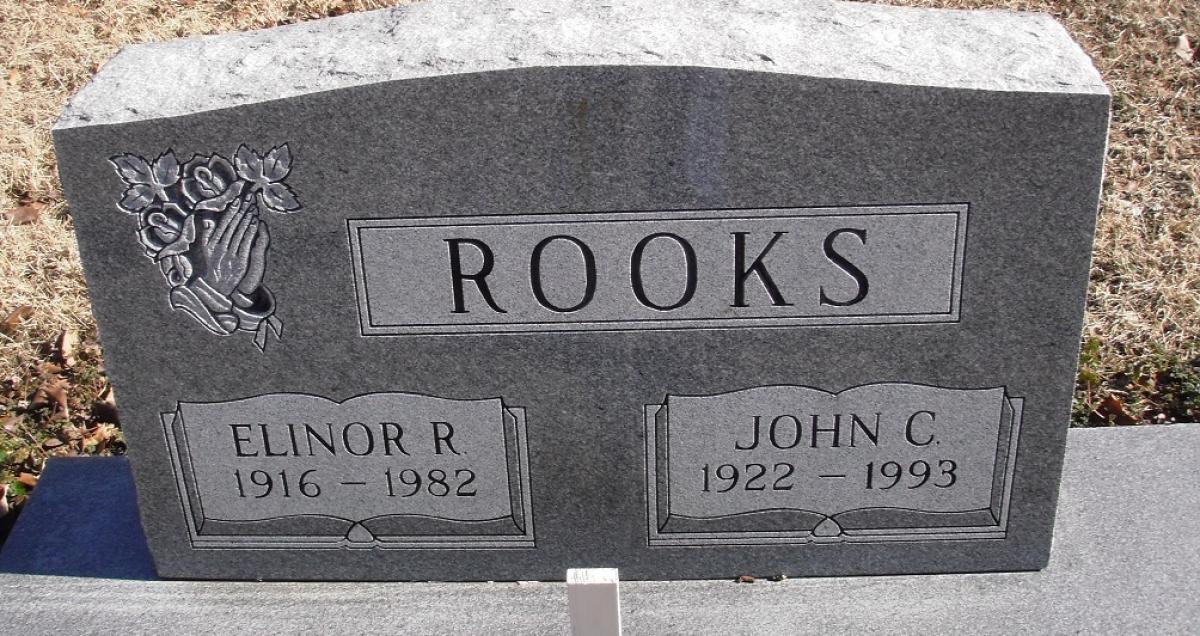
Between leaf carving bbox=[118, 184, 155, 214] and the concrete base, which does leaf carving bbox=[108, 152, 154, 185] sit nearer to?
leaf carving bbox=[118, 184, 155, 214]

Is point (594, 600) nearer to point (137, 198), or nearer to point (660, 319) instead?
point (660, 319)

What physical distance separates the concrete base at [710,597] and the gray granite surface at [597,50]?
47.6 inches

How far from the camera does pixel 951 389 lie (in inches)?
105

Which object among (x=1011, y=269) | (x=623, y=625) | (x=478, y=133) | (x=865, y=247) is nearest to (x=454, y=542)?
(x=623, y=625)

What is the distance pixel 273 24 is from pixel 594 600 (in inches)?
156

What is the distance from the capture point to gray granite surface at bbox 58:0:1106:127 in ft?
7.73

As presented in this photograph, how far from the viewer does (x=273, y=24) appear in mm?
5230

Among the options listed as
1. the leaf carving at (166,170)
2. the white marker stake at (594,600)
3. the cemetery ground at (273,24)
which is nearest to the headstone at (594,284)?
the leaf carving at (166,170)

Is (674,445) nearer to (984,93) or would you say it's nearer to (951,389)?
(951,389)

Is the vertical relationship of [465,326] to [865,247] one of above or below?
below

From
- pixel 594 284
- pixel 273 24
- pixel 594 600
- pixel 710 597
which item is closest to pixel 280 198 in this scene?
pixel 594 284

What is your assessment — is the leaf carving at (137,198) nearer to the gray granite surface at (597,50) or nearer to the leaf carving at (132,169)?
the leaf carving at (132,169)

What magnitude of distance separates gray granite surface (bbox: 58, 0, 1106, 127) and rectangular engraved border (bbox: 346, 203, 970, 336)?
291mm

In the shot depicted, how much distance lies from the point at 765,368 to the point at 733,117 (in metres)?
0.62
